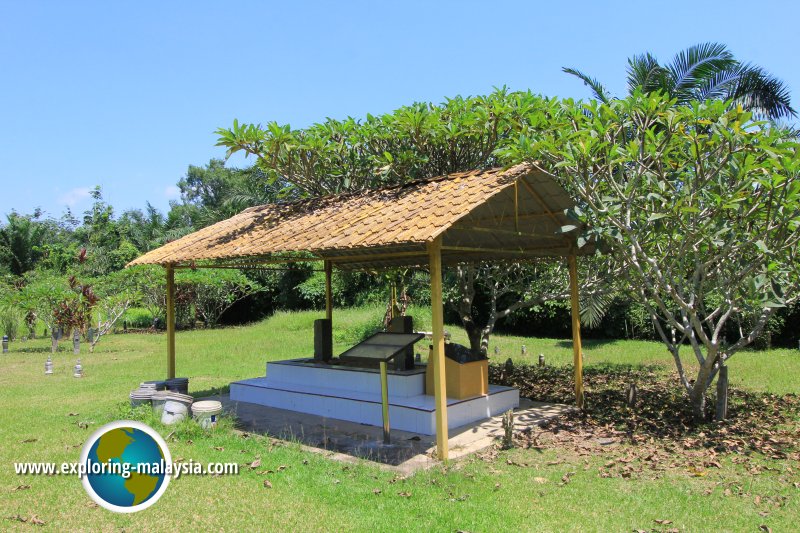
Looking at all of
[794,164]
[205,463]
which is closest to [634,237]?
[794,164]

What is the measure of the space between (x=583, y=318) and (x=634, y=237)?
10185 millimetres

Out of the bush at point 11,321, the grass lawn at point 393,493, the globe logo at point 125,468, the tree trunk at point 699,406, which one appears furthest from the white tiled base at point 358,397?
the bush at point 11,321

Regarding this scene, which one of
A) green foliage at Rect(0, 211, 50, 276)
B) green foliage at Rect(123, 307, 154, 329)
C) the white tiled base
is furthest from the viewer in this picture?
green foliage at Rect(0, 211, 50, 276)

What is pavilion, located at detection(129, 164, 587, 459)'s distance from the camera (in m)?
6.76

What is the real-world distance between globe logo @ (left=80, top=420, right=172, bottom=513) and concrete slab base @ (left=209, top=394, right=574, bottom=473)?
1954mm

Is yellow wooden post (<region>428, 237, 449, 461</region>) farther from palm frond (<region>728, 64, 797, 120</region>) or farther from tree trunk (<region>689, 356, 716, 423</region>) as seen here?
palm frond (<region>728, 64, 797, 120</region>)

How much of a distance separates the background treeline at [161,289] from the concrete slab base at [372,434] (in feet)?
17.8

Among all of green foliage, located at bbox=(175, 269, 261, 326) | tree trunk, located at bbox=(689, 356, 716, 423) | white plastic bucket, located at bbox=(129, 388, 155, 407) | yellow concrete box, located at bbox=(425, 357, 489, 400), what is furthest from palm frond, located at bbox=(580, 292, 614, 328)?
green foliage, located at bbox=(175, 269, 261, 326)

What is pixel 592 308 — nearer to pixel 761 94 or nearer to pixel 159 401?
pixel 761 94

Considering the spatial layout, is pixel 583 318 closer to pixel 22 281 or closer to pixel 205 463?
pixel 205 463

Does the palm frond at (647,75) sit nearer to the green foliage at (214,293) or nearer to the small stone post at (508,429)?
→ the small stone post at (508,429)

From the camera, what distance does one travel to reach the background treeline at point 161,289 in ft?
63.3

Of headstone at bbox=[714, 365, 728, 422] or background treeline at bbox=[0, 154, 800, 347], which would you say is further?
background treeline at bbox=[0, 154, 800, 347]

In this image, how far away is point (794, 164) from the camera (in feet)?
19.8
